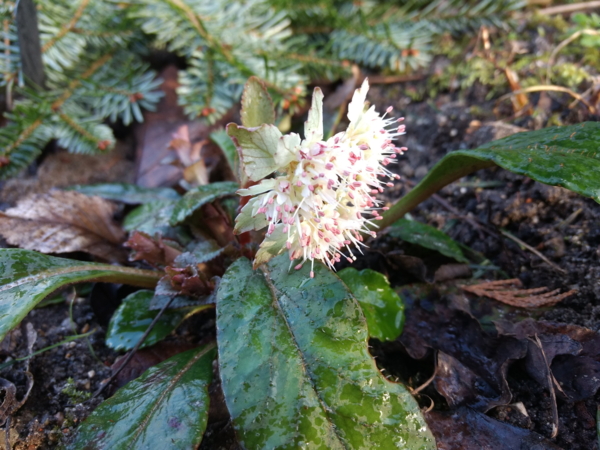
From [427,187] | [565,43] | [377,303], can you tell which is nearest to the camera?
[377,303]

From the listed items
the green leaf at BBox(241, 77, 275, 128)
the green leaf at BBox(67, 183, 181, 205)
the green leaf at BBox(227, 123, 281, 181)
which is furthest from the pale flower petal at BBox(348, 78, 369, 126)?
the green leaf at BBox(67, 183, 181, 205)

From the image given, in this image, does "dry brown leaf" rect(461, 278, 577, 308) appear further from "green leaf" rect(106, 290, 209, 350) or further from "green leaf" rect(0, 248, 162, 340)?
"green leaf" rect(0, 248, 162, 340)

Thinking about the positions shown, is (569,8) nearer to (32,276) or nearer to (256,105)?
(256,105)

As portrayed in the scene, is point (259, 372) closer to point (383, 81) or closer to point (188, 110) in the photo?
point (188, 110)

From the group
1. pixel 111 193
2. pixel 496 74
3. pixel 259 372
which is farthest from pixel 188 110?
pixel 496 74

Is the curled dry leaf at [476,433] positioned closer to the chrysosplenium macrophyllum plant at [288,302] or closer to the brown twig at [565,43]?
the chrysosplenium macrophyllum plant at [288,302]

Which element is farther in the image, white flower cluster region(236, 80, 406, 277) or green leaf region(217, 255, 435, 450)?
white flower cluster region(236, 80, 406, 277)

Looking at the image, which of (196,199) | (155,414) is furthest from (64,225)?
(155,414)
